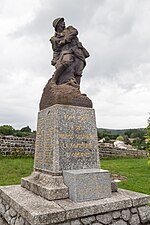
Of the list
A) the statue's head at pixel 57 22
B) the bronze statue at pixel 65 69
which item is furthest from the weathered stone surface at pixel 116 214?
the statue's head at pixel 57 22

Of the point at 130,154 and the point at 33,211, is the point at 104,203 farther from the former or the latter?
the point at 130,154

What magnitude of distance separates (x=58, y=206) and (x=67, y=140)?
1180 mm

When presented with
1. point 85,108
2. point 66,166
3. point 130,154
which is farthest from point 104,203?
point 130,154

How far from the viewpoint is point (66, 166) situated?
3.87m

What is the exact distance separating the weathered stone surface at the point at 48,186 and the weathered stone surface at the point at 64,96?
132cm

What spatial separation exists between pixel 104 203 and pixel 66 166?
904 millimetres

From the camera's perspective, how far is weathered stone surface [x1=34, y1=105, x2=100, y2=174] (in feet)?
12.7

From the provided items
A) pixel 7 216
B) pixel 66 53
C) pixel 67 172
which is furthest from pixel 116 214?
pixel 66 53

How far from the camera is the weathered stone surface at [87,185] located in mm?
3367

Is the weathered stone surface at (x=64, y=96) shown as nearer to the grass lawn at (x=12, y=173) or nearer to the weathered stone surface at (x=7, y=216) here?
the weathered stone surface at (x=7, y=216)

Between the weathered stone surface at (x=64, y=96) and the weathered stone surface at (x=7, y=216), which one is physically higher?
the weathered stone surface at (x=64, y=96)

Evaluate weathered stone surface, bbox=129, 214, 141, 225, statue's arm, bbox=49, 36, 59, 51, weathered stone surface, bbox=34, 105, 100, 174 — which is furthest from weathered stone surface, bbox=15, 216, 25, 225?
statue's arm, bbox=49, 36, 59, 51

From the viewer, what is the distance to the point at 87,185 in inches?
135

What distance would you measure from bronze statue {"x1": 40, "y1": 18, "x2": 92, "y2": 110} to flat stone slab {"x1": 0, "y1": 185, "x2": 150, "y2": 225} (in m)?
1.70
